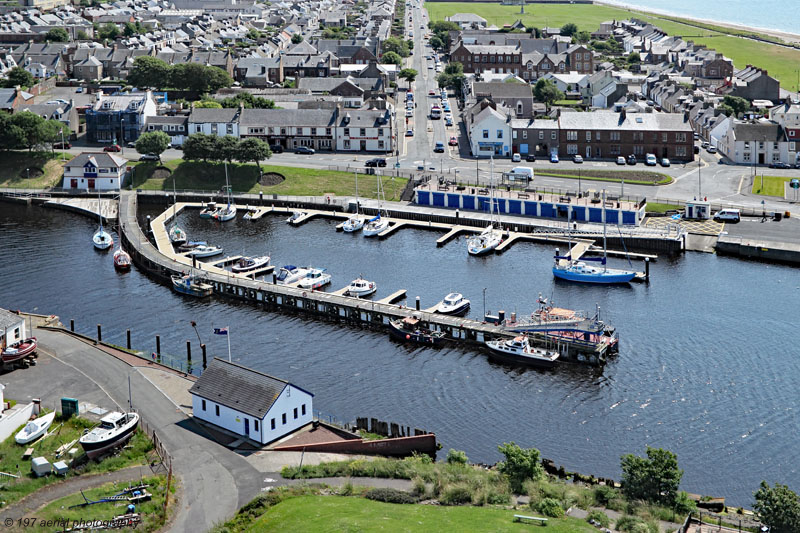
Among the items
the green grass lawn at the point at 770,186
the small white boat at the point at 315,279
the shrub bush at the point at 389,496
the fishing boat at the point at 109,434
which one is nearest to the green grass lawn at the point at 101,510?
the fishing boat at the point at 109,434

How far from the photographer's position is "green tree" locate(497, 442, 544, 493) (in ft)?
200

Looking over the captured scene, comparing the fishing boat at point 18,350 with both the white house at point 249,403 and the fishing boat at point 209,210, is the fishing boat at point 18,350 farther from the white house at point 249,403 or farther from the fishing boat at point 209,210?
the fishing boat at point 209,210

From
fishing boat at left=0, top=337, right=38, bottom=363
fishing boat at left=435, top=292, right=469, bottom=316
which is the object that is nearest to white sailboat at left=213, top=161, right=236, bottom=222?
fishing boat at left=435, top=292, right=469, bottom=316

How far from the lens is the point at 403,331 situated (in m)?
90.6

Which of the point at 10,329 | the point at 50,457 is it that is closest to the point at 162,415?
the point at 50,457

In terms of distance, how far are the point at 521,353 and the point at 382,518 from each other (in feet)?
109

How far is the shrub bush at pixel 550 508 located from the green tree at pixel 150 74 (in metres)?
→ 157

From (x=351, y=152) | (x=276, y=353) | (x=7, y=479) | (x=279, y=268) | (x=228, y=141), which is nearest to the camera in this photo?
(x=7, y=479)

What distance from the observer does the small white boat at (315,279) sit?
104 metres

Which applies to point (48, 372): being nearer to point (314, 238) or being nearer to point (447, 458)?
point (447, 458)

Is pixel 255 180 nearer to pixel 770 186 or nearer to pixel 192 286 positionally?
pixel 192 286

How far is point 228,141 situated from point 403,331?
6495cm

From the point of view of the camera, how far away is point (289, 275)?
106 metres

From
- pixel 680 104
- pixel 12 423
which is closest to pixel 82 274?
pixel 12 423
